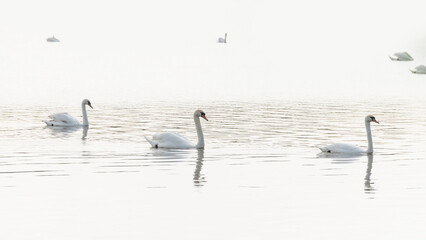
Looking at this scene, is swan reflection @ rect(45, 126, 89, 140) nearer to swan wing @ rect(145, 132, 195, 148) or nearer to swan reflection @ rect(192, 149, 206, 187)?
swan wing @ rect(145, 132, 195, 148)

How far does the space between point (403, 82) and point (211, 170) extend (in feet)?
208

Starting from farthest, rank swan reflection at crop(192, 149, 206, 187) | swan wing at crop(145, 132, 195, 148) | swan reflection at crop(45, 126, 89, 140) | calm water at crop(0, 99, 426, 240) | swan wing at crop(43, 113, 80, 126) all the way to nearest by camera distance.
→ swan wing at crop(43, 113, 80, 126)
swan reflection at crop(45, 126, 89, 140)
swan wing at crop(145, 132, 195, 148)
swan reflection at crop(192, 149, 206, 187)
calm water at crop(0, 99, 426, 240)

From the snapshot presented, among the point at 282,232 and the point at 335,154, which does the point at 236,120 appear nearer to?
the point at 335,154

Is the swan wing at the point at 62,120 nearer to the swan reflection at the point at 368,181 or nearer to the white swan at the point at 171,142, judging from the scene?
the white swan at the point at 171,142

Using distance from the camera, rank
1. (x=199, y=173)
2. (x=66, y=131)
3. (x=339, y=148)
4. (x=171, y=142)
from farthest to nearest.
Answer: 1. (x=66, y=131)
2. (x=171, y=142)
3. (x=339, y=148)
4. (x=199, y=173)

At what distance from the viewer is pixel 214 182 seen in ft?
78.8

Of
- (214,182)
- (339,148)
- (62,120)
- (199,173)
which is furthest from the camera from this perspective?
(62,120)

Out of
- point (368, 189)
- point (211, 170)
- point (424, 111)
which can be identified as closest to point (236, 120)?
point (424, 111)

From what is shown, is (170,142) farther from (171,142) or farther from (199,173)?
(199,173)

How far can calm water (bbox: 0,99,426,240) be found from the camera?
1823 cm

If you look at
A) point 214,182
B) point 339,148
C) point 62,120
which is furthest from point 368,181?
point 62,120

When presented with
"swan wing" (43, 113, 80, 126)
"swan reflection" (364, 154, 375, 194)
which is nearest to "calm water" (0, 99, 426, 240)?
"swan reflection" (364, 154, 375, 194)

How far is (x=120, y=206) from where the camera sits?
20328 millimetres

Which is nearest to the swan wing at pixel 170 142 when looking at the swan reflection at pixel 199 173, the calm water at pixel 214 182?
the calm water at pixel 214 182
